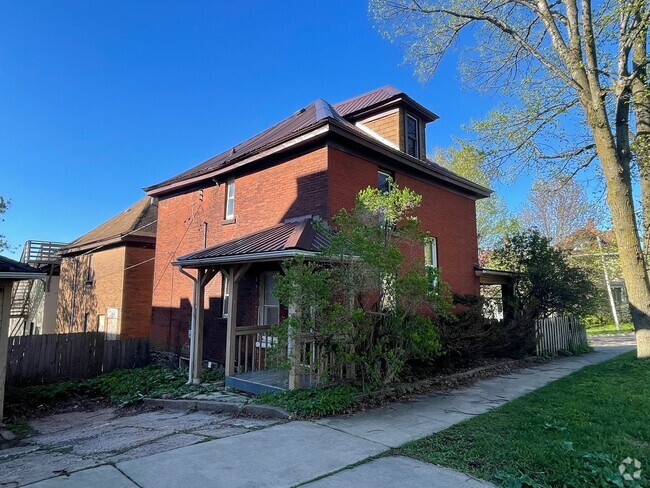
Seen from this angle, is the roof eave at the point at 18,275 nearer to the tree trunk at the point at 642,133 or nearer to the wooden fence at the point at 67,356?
the wooden fence at the point at 67,356

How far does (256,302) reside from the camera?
11.3 meters

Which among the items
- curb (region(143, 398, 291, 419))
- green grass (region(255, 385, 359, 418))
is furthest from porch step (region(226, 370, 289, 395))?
curb (region(143, 398, 291, 419))

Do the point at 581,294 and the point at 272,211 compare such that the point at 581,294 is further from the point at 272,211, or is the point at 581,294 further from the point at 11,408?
the point at 11,408

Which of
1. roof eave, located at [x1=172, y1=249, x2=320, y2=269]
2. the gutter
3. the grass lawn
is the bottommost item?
the grass lawn

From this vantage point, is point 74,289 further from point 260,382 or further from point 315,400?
point 315,400

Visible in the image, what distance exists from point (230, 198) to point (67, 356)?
23.3 ft

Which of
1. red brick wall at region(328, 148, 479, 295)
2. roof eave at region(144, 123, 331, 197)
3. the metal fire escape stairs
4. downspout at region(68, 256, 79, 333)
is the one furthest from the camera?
the metal fire escape stairs

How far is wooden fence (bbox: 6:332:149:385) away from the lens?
11539mm

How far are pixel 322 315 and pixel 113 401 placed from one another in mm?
6922

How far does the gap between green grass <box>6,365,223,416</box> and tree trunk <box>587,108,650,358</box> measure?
35.2 ft

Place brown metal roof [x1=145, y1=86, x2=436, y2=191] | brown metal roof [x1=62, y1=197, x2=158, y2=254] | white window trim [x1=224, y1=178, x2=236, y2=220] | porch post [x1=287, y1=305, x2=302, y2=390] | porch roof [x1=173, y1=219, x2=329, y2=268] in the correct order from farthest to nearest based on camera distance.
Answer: brown metal roof [x1=62, y1=197, x2=158, y2=254] < white window trim [x1=224, y1=178, x2=236, y2=220] < brown metal roof [x1=145, y1=86, x2=436, y2=191] < porch roof [x1=173, y1=219, x2=329, y2=268] < porch post [x1=287, y1=305, x2=302, y2=390]

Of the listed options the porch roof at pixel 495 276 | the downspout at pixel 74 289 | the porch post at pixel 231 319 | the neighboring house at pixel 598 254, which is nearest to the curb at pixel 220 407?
the porch post at pixel 231 319

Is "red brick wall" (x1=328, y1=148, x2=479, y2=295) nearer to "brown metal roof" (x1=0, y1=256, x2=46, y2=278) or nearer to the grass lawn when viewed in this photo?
the grass lawn

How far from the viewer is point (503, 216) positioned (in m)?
28.0
